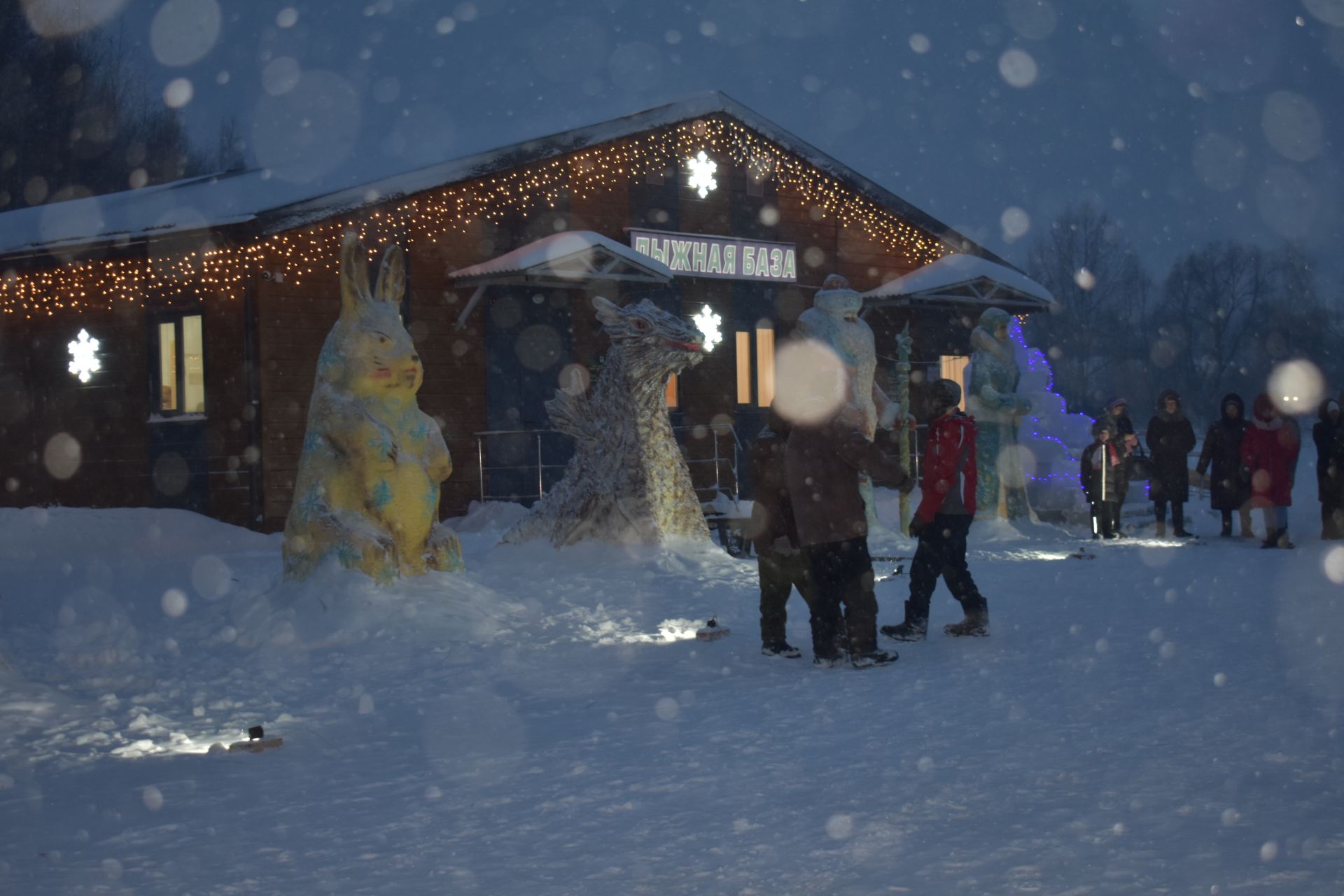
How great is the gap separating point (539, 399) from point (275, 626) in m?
10.5

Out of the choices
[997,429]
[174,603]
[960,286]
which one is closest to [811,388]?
[174,603]

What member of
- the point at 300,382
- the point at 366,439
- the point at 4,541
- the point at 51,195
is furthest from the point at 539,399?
the point at 51,195

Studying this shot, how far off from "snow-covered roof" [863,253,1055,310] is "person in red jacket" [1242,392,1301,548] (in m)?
7.34

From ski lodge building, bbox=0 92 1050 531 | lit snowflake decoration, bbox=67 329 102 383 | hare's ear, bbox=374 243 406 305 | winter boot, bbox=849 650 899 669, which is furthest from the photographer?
lit snowflake decoration, bbox=67 329 102 383

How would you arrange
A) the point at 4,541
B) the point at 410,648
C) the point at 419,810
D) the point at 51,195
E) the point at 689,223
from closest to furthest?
1. the point at 419,810
2. the point at 410,648
3. the point at 4,541
4. the point at 689,223
5. the point at 51,195

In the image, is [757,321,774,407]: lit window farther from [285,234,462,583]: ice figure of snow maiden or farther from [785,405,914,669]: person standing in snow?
[785,405,914,669]: person standing in snow

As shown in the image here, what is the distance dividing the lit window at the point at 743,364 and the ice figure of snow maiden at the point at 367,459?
476 inches

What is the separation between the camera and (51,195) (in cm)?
3747

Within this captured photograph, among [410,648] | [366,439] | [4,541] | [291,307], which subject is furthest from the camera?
[291,307]

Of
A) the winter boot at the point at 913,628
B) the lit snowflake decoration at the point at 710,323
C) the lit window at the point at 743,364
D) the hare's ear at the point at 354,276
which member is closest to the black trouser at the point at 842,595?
the winter boot at the point at 913,628

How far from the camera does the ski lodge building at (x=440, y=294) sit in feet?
54.6

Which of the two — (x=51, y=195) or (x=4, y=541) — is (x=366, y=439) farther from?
(x=51, y=195)

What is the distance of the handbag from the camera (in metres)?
16.3

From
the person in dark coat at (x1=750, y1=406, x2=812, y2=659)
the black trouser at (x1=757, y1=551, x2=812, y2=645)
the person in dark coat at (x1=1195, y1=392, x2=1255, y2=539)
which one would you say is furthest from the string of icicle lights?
the black trouser at (x1=757, y1=551, x2=812, y2=645)
